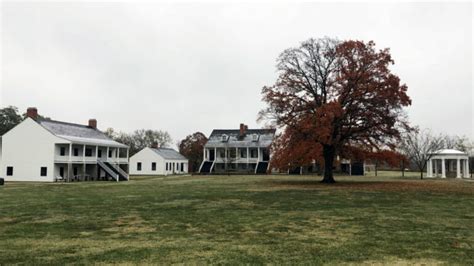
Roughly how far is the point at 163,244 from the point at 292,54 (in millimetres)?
30518

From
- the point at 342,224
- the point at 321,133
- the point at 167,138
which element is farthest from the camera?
the point at 167,138

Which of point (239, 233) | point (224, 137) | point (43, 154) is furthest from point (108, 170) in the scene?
point (239, 233)

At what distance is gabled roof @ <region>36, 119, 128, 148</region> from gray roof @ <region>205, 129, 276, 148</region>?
23679mm

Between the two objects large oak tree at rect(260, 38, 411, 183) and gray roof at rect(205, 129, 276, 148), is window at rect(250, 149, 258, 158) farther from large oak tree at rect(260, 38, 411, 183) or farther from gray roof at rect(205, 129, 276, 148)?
large oak tree at rect(260, 38, 411, 183)

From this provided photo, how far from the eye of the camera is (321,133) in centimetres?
3116

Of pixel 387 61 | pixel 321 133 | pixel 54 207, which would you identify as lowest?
pixel 54 207

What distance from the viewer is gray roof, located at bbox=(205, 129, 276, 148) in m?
75.1

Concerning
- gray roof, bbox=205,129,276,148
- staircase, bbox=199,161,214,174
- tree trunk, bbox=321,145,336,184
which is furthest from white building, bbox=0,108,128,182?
gray roof, bbox=205,129,276,148

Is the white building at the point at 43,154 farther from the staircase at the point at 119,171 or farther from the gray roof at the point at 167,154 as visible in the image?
the gray roof at the point at 167,154

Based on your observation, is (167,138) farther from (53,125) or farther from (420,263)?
(420,263)

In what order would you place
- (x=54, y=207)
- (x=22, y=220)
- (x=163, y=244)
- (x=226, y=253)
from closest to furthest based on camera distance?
(x=226, y=253) → (x=163, y=244) → (x=22, y=220) → (x=54, y=207)

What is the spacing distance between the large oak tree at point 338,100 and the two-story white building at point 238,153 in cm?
3491

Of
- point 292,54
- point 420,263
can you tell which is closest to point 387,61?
point 292,54

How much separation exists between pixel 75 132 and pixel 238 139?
32161mm
